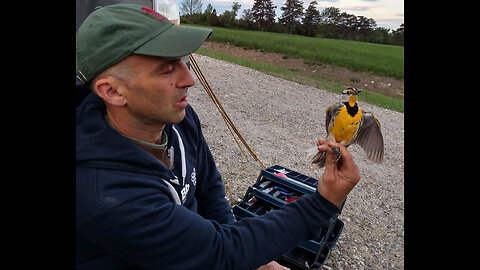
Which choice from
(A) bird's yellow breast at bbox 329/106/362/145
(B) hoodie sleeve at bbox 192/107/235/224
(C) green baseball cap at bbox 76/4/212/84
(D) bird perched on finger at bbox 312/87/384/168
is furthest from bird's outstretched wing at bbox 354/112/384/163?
(C) green baseball cap at bbox 76/4/212/84

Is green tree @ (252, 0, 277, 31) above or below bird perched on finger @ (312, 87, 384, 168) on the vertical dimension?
above

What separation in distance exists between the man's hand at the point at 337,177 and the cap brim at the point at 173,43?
76 centimetres

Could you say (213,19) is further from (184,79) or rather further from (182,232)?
(182,232)

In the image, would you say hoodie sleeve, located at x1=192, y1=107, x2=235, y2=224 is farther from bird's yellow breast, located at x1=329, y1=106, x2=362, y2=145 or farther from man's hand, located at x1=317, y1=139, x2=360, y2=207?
bird's yellow breast, located at x1=329, y1=106, x2=362, y2=145

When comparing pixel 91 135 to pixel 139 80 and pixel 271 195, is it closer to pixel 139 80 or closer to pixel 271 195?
pixel 139 80

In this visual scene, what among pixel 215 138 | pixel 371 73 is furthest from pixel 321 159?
pixel 371 73

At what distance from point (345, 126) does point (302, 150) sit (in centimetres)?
404

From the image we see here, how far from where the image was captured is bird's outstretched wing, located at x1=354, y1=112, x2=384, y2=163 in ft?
10.1

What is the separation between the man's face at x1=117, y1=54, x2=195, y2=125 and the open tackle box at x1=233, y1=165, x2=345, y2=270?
1.70m

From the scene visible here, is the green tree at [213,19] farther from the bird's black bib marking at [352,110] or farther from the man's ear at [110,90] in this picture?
the man's ear at [110,90]

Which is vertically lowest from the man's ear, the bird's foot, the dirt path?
the bird's foot

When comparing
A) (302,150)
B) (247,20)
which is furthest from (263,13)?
(302,150)

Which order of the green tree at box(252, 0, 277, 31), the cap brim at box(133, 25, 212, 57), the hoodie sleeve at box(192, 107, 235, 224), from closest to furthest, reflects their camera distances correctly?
the cap brim at box(133, 25, 212, 57), the hoodie sleeve at box(192, 107, 235, 224), the green tree at box(252, 0, 277, 31)

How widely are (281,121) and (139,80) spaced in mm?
7200
